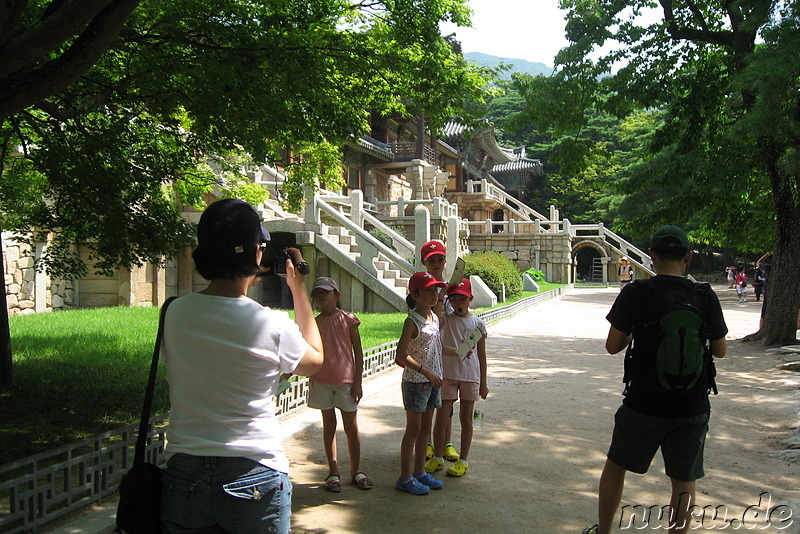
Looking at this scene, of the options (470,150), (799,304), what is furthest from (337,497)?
(470,150)

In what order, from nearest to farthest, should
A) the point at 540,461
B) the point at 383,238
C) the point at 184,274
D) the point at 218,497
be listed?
the point at 218,497, the point at 540,461, the point at 184,274, the point at 383,238

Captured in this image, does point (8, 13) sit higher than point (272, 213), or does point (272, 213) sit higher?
point (8, 13)

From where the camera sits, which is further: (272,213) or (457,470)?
(272,213)

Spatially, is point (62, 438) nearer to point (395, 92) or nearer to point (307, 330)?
point (307, 330)

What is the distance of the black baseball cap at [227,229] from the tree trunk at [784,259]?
12.0 m

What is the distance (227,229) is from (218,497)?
0.88 m

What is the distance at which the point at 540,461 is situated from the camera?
5320mm

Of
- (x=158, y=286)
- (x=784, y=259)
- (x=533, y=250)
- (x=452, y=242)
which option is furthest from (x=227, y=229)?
(x=533, y=250)

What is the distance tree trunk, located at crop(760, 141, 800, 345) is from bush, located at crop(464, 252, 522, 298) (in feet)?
27.3

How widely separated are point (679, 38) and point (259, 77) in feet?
33.2

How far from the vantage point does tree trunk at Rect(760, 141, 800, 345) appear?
466 inches

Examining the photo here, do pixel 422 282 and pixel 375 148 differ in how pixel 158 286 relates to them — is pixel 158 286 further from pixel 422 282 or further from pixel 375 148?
pixel 375 148

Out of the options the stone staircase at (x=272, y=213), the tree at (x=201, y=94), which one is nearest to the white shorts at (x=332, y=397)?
the tree at (x=201, y=94)

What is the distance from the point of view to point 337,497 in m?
4.42
